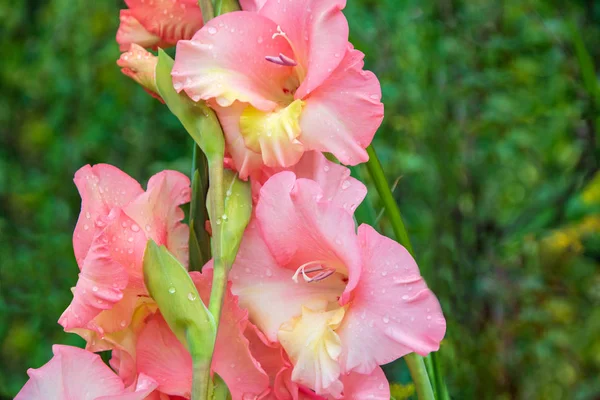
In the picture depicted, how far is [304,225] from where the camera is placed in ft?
1.28

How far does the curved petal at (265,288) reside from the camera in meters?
0.40

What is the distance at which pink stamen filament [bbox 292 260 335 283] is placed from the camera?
393mm

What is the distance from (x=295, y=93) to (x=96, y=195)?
0.12m

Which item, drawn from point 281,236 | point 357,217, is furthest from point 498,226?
point 281,236

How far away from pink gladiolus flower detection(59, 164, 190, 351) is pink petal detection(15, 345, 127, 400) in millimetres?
13

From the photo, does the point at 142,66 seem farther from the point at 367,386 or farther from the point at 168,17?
the point at 367,386

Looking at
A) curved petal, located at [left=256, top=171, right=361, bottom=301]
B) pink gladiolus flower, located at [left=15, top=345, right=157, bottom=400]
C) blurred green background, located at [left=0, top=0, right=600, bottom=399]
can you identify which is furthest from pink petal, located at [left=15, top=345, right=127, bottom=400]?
blurred green background, located at [left=0, top=0, right=600, bottom=399]

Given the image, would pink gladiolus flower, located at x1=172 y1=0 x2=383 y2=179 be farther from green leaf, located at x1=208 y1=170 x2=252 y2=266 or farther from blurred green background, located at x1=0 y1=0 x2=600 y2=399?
blurred green background, located at x1=0 y1=0 x2=600 y2=399

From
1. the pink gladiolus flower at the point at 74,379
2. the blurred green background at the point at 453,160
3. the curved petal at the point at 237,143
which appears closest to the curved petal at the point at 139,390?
the pink gladiolus flower at the point at 74,379

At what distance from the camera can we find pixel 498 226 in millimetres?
1325

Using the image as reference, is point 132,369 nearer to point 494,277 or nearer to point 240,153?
point 240,153

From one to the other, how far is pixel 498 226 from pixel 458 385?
417 millimetres

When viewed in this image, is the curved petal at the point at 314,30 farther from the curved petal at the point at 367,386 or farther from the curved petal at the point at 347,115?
the curved petal at the point at 367,386

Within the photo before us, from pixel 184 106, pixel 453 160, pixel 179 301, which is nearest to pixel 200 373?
pixel 179 301
